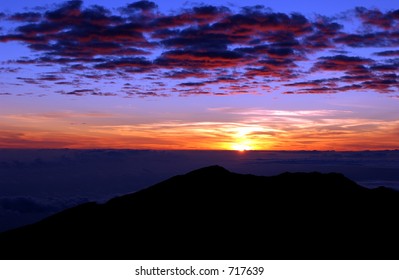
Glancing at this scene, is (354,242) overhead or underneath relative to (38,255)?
overhead

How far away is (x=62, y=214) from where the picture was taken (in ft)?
335

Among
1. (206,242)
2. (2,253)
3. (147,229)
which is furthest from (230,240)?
(2,253)

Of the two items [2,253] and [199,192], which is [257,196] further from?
[2,253]

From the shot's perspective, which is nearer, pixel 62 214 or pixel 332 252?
pixel 332 252

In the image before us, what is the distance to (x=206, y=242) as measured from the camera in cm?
7112

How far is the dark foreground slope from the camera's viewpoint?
6612 centimetres

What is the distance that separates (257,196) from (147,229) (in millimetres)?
23005

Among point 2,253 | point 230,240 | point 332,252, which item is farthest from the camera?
point 2,253

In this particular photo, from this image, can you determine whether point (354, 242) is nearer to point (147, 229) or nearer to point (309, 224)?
point (309, 224)

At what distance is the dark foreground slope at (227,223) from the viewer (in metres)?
66.1

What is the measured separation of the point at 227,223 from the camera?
259ft
